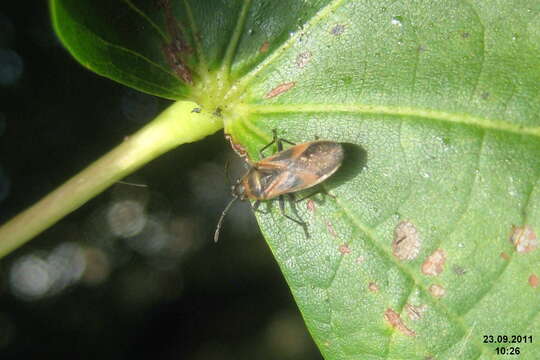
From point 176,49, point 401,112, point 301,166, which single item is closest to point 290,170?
point 301,166

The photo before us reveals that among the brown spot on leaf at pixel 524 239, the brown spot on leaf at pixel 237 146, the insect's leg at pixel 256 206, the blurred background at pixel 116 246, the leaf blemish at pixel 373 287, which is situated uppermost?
the blurred background at pixel 116 246

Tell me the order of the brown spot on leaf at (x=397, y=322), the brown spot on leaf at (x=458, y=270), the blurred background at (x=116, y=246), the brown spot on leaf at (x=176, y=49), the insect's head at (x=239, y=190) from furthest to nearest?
1. the blurred background at (x=116, y=246)
2. the insect's head at (x=239, y=190)
3. the brown spot on leaf at (x=176, y=49)
4. the brown spot on leaf at (x=397, y=322)
5. the brown spot on leaf at (x=458, y=270)

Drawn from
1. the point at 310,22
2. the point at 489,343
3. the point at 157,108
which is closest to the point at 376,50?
the point at 310,22

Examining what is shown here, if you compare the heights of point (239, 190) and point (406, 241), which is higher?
point (239, 190)

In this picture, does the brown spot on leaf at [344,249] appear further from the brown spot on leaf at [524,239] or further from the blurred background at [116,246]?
the blurred background at [116,246]

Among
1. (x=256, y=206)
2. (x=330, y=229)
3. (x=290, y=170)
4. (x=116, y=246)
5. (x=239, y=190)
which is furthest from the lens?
(x=116, y=246)

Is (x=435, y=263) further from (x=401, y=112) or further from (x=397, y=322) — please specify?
(x=401, y=112)

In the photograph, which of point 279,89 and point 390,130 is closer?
point 390,130

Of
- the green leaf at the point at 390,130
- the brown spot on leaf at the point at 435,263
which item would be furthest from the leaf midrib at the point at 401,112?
the brown spot on leaf at the point at 435,263

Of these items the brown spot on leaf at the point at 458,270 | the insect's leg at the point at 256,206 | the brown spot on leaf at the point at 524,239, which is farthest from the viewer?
the insect's leg at the point at 256,206
